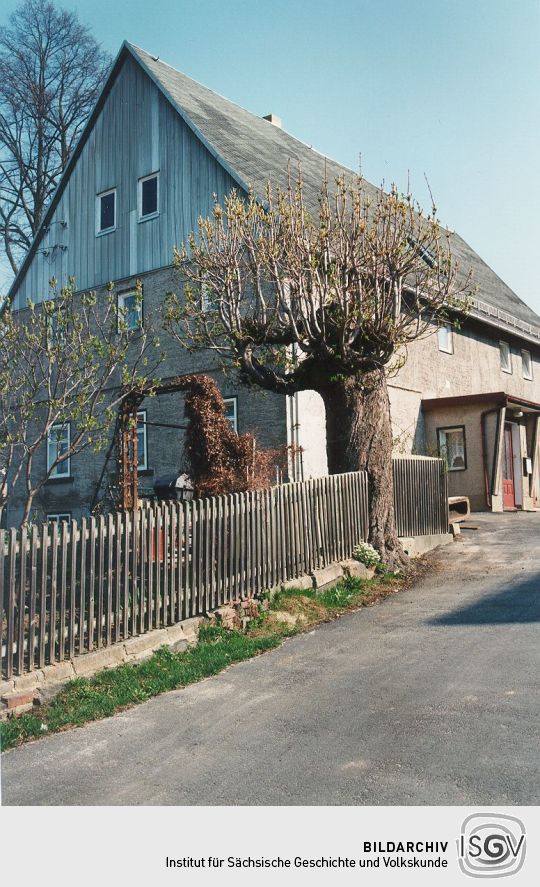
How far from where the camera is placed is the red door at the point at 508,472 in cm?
2269

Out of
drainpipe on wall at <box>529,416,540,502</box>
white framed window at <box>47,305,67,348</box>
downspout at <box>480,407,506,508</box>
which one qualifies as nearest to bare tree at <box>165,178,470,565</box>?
white framed window at <box>47,305,67,348</box>

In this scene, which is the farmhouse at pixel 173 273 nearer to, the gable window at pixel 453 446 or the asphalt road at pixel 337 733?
the gable window at pixel 453 446

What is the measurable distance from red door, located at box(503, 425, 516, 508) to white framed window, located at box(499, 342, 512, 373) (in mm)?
4611

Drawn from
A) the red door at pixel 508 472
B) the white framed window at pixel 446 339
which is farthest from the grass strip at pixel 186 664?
the white framed window at pixel 446 339

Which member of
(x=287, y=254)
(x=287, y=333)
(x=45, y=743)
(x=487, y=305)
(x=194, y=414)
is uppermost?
(x=487, y=305)

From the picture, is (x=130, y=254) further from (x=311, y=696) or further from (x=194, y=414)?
(x=311, y=696)

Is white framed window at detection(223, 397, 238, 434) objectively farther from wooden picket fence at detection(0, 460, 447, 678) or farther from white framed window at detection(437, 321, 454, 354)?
white framed window at detection(437, 321, 454, 354)

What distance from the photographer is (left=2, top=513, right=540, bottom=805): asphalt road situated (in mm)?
5023

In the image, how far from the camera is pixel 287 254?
1191cm

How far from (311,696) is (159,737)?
140cm

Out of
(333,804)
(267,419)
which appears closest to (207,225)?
(267,419)

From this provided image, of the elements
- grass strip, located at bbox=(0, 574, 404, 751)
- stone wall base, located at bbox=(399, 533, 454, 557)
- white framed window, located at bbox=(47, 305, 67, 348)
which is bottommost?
grass strip, located at bbox=(0, 574, 404, 751)

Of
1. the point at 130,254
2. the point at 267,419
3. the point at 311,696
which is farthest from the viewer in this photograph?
the point at 130,254
